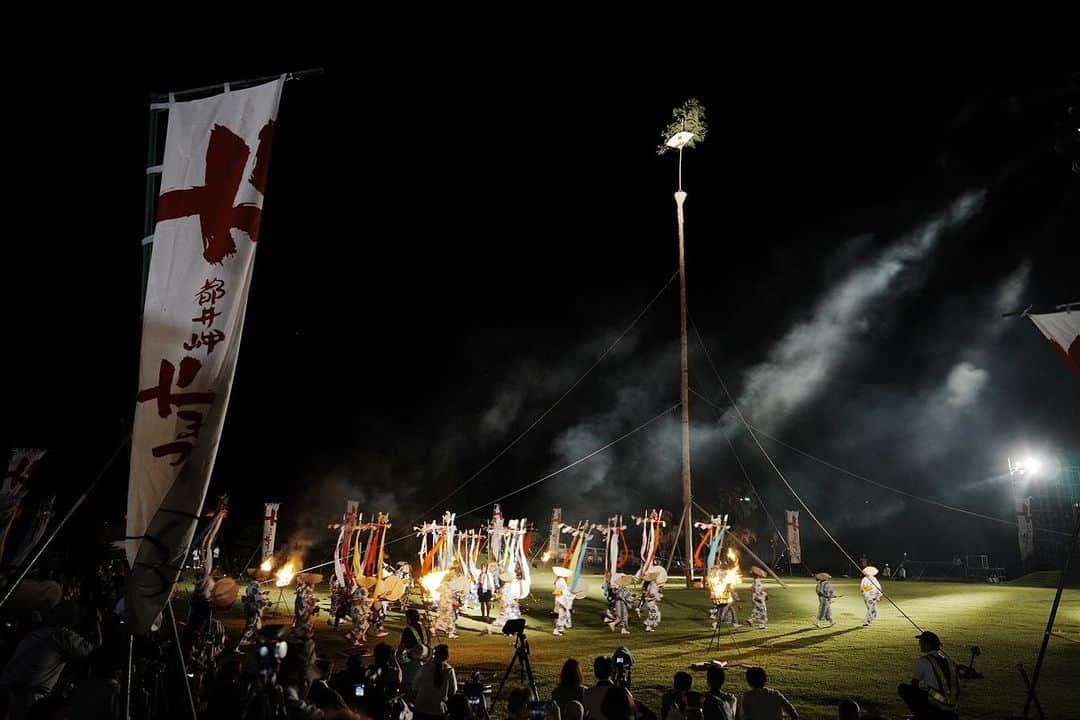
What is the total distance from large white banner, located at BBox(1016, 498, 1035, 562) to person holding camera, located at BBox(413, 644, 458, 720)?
3917 centimetres

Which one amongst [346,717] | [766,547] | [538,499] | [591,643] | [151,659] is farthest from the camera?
[538,499]

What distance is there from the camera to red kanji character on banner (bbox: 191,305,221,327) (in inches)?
202

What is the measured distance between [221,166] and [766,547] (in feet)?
145

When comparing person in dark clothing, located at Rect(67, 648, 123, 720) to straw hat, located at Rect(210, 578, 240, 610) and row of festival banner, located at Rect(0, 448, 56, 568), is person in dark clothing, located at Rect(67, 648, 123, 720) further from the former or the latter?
row of festival banner, located at Rect(0, 448, 56, 568)

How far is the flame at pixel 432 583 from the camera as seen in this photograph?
1850cm

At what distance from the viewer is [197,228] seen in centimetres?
538

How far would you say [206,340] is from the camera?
5090 mm

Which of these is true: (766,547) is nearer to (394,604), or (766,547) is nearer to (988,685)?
(394,604)

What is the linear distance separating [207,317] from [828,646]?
1607 cm

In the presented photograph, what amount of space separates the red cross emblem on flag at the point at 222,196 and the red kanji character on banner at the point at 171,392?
904 mm

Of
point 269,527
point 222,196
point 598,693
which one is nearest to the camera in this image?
point 222,196

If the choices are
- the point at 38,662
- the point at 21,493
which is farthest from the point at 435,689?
the point at 21,493

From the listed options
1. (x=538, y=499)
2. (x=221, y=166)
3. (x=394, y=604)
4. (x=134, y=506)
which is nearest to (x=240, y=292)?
(x=221, y=166)

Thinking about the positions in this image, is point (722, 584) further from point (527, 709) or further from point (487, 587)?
point (527, 709)
